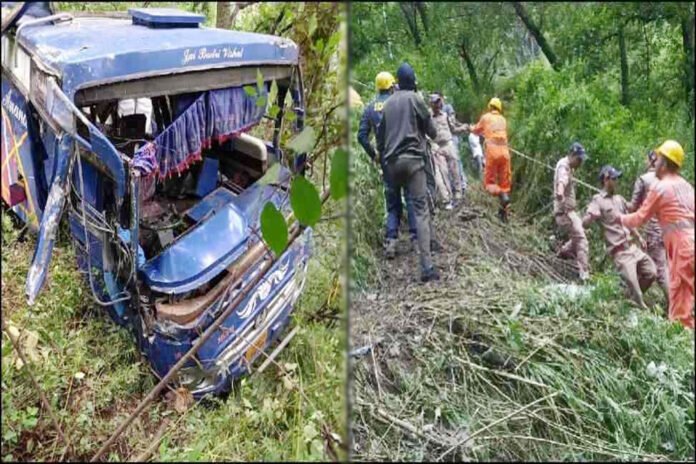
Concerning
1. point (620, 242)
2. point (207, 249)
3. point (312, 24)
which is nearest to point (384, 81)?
point (620, 242)

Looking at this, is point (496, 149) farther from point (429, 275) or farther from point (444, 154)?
point (429, 275)

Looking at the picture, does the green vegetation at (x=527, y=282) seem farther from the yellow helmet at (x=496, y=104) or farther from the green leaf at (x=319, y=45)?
the green leaf at (x=319, y=45)

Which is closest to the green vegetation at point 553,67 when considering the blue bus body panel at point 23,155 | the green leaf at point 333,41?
the green leaf at point 333,41

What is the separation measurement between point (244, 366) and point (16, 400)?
75cm

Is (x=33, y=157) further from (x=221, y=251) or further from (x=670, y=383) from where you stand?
(x=670, y=383)

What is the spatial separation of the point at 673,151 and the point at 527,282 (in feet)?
0.93

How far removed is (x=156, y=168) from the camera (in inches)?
75.2

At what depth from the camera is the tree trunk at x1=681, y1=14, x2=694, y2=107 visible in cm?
97

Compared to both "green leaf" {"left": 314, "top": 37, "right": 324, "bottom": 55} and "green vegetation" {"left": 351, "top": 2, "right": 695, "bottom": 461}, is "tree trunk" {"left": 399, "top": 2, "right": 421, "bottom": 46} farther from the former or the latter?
"green leaf" {"left": 314, "top": 37, "right": 324, "bottom": 55}

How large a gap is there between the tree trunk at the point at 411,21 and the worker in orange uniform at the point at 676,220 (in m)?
0.39

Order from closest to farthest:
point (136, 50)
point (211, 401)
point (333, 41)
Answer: point (333, 41)
point (136, 50)
point (211, 401)

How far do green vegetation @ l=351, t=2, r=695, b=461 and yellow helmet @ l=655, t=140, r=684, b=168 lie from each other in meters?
0.01

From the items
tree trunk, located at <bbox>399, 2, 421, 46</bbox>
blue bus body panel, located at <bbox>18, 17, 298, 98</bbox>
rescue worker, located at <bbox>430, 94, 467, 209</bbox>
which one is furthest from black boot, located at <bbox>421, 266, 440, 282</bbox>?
blue bus body panel, located at <bbox>18, 17, 298, 98</bbox>

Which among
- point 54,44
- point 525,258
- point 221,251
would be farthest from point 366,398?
point 54,44
